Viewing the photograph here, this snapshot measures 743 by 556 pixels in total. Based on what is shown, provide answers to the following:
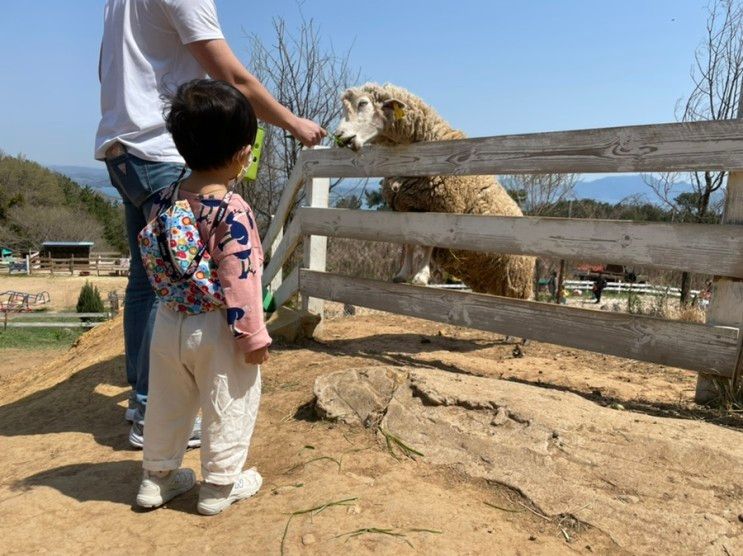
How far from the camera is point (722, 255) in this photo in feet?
9.43

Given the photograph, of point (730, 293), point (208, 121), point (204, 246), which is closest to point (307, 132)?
point (208, 121)

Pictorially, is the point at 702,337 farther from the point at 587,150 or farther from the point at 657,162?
the point at 587,150

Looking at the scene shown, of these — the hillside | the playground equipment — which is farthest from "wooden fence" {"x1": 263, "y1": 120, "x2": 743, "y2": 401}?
the hillside

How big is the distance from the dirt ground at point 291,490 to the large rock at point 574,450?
8cm

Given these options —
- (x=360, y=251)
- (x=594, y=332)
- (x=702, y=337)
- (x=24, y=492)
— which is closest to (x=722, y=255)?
(x=702, y=337)

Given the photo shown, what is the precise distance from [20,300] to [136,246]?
33084 millimetres

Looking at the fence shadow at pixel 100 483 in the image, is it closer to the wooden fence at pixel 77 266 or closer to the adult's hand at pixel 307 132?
the adult's hand at pixel 307 132

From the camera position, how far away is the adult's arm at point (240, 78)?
2.59 m

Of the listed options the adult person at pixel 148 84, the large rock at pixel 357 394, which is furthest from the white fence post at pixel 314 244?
the adult person at pixel 148 84

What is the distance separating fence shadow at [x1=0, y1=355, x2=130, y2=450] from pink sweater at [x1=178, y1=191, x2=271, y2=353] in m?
1.29

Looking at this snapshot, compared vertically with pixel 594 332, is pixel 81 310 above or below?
below

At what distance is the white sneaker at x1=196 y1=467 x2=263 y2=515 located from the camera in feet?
6.86

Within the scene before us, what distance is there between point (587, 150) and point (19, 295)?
34.3 metres

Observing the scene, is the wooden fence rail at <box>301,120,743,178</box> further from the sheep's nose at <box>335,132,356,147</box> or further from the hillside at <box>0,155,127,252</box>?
the hillside at <box>0,155,127,252</box>
